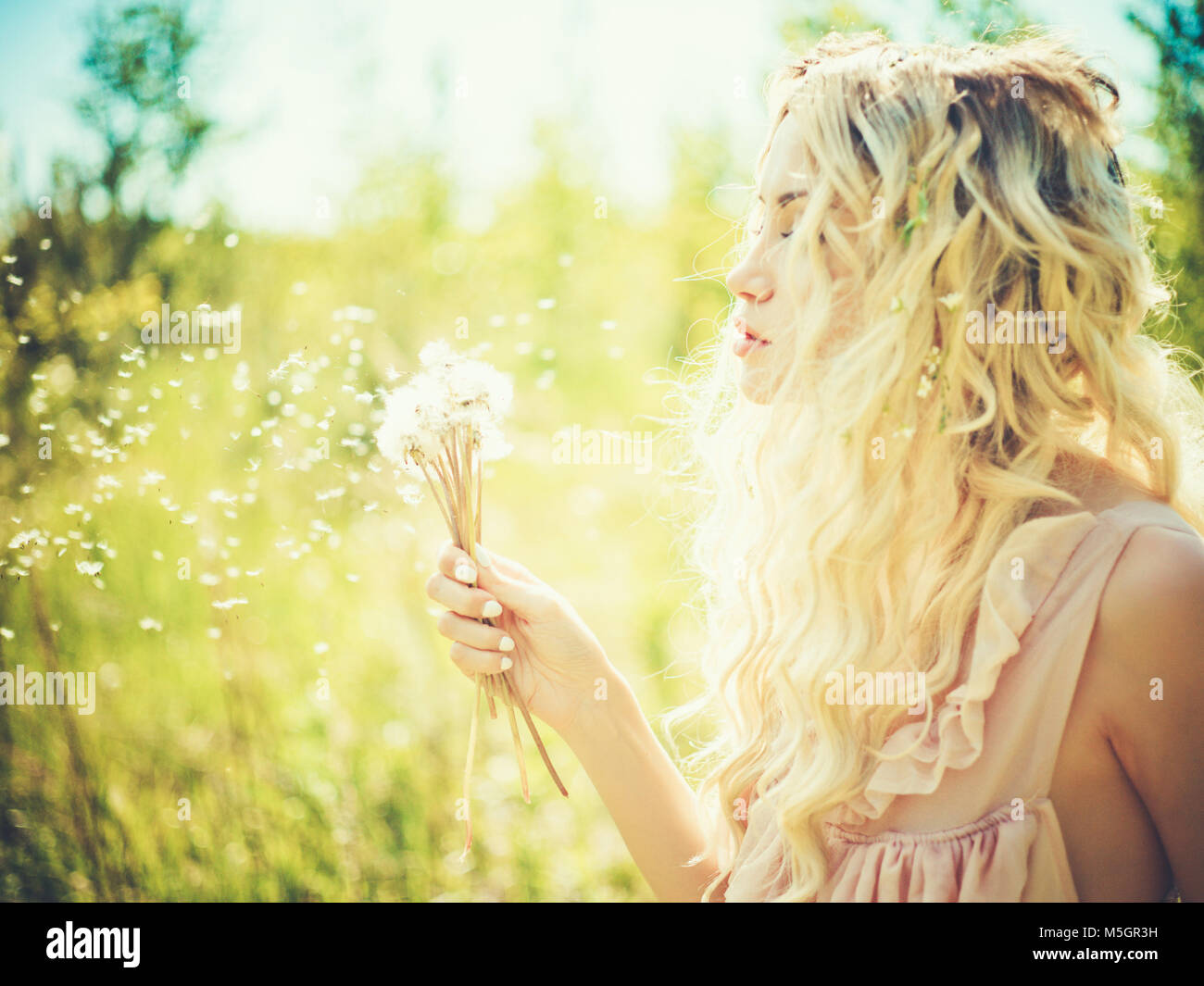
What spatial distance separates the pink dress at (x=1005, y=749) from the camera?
1.15 m

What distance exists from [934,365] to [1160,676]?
1.83 feet

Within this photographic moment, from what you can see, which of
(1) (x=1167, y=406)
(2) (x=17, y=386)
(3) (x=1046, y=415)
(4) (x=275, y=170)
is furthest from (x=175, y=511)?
(1) (x=1167, y=406)

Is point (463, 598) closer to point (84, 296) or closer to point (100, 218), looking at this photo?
point (84, 296)

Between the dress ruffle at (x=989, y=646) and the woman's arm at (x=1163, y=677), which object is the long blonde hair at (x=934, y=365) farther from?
the woman's arm at (x=1163, y=677)

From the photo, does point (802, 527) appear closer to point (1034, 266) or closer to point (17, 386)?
→ point (1034, 266)

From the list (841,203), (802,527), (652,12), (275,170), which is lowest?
(802,527)

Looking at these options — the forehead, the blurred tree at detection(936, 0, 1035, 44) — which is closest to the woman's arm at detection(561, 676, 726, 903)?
the forehead

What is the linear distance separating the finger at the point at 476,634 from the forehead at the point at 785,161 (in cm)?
94

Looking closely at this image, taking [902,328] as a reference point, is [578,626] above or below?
below

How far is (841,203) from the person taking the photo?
134 cm

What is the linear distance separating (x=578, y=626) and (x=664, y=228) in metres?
3.30

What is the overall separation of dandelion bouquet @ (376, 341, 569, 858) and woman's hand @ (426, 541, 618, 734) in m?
0.06
